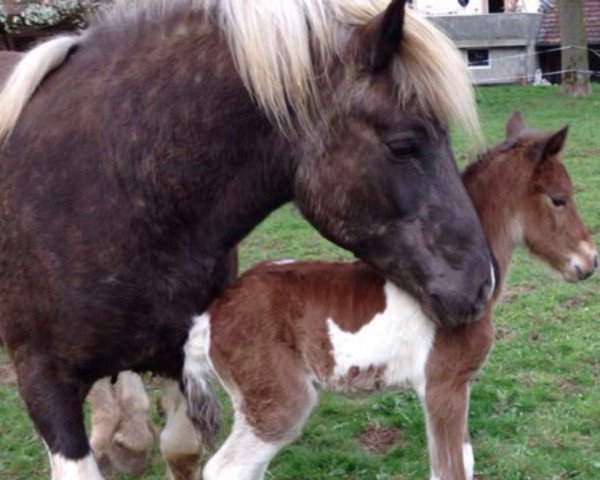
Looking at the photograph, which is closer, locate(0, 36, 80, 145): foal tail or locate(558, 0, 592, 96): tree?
locate(0, 36, 80, 145): foal tail

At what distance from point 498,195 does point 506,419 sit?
1.73 m

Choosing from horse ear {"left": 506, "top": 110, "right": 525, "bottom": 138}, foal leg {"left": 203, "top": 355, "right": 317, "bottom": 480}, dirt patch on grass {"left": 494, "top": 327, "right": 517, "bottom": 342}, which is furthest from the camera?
dirt patch on grass {"left": 494, "top": 327, "right": 517, "bottom": 342}

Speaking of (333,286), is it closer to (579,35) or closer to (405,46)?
(405,46)

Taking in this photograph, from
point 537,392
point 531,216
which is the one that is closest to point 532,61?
point 537,392

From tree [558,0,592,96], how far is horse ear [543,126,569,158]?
16521 millimetres

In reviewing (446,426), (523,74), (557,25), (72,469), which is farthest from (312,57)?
(557,25)

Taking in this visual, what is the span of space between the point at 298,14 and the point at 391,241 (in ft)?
2.42

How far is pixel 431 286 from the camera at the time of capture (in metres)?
3.11

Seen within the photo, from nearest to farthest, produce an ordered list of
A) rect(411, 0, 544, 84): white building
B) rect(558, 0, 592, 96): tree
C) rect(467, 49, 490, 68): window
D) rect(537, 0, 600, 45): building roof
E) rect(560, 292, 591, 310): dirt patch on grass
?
1. rect(560, 292, 591, 310): dirt patch on grass
2. rect(558, 0, 592, 96): tree
3. rect(411, 0, 544, 84): white building
4. rect(537, 0, 600, 45): building roof
5. rect(467, 49, 490, 68): window

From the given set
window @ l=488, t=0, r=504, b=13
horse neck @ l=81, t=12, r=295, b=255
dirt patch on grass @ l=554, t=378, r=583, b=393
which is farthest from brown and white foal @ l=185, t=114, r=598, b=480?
window @ l=488, t=0, r=504, b=13

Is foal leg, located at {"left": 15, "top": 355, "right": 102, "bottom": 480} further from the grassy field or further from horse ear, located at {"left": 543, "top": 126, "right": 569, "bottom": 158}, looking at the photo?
horse ear, located at {"left": 543, "top": 126, "right": 569, "bottom": 158}

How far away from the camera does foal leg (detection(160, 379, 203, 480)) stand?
409cm

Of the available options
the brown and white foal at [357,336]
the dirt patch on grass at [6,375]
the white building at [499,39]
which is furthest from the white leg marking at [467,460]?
the white building at [499,39]

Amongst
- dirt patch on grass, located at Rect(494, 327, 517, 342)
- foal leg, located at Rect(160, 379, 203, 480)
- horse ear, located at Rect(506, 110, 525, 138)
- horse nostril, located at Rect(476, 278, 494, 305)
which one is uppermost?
horse ear, located at Rect(506, 110, 525, 138)
